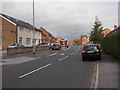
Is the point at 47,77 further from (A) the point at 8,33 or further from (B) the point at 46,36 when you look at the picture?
(B) the point at 46,36

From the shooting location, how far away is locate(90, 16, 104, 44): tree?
51.8 metres

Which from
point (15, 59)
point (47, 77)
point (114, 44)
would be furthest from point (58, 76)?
point (15, 59)

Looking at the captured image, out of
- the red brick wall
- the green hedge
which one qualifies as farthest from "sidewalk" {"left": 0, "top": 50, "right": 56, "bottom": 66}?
the red brick wall

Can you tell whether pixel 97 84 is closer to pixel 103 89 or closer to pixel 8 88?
pixel 103 89

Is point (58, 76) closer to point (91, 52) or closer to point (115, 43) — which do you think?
point (91, 52)

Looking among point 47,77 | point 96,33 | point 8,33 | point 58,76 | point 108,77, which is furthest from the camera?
point 96,33

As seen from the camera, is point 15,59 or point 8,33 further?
point 8,33

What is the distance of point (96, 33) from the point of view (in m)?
52.6

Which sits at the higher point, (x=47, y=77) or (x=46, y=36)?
(x=46, y=36)

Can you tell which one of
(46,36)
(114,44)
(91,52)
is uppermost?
(46,36)

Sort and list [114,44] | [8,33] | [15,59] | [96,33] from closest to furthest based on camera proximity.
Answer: [114,44]
[15,59]
[8,33]
[96,33]

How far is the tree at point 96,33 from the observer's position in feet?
170

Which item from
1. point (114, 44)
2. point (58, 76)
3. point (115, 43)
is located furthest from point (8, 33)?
point (58, 76)

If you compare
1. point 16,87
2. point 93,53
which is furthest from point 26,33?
point 16,87
